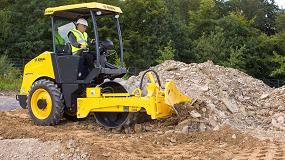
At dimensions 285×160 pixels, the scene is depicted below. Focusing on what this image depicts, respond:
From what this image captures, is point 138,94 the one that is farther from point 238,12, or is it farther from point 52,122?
point 238,12

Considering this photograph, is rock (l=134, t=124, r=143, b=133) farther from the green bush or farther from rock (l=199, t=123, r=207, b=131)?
the green bush

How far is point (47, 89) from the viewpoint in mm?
8234

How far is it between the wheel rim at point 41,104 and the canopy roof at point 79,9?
145 centimetres

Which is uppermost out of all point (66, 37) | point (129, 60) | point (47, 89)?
point (66, 37)

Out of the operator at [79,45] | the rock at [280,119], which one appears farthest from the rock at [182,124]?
the rock at [280,119]

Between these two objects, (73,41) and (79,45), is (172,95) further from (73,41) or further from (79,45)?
(73,41)

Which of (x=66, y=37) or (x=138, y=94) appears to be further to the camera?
(x=66, y=37)

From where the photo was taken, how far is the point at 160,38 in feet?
122

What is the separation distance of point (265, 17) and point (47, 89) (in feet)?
127

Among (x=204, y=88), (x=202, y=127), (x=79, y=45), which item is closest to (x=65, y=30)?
(x=79, y=45)

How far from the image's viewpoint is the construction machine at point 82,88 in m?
7.66

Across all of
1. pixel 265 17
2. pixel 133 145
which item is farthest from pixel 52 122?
pixel 265 17

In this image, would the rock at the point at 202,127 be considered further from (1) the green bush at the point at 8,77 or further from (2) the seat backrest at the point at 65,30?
(1) the green bush at the point at 8,77

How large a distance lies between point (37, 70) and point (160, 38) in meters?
28.9
